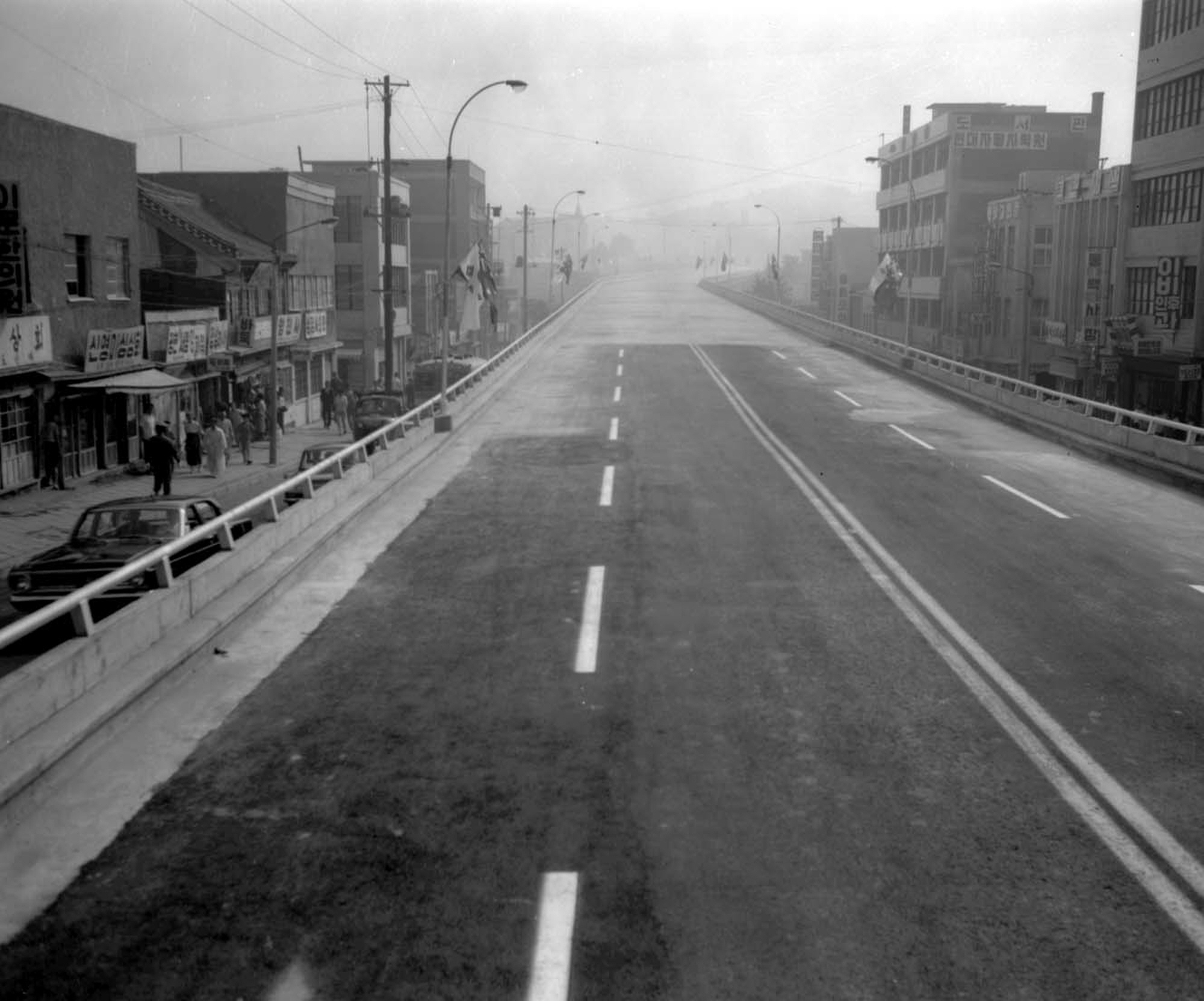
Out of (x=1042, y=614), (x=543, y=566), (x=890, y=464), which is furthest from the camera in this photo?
(x=890, y=464)

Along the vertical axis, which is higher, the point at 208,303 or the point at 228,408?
the point at 208,303

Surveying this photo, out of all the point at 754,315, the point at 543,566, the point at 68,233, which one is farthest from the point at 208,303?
the point at 754,315

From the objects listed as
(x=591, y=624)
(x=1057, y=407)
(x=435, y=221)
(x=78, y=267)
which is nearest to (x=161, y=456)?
(x=78, y=267)

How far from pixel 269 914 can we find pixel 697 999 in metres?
2.36

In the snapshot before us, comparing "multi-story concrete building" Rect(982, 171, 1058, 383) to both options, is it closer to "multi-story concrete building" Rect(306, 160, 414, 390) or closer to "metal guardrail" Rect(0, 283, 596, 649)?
"multi-story concrete building" Rect(306, 160, 414, 390)

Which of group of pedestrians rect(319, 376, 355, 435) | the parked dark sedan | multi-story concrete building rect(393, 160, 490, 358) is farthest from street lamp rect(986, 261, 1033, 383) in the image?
the parked dark sedan

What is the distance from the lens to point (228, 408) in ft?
133

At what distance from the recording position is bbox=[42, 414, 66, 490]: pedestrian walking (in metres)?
29.2

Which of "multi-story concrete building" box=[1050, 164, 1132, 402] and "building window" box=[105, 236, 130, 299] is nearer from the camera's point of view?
"building window" box=[105, 236, 130, 299]

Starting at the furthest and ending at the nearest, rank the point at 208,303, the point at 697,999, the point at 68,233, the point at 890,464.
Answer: the point at 208,303, the point at 68,233, the point at 890,464, the point at 697,999

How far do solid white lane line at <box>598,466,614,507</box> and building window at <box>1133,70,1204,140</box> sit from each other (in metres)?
29.7

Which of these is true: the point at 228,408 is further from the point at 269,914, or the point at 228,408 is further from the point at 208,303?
the point at 269,914

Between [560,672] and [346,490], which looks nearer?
[560,672]

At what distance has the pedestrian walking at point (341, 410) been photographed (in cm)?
4547
